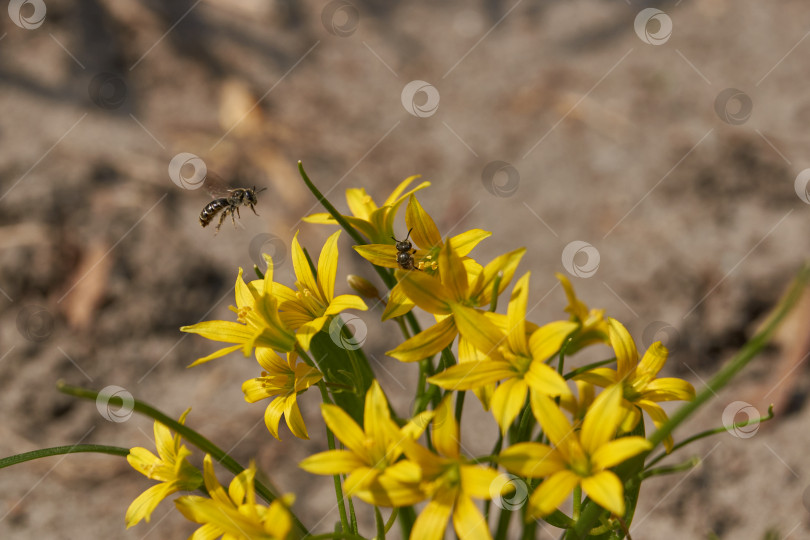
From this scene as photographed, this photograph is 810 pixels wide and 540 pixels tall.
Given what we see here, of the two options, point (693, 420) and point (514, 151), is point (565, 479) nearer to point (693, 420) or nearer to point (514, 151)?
point (693, 420)

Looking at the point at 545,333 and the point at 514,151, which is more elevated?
the point at 514,151

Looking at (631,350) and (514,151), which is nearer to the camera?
(631,350)

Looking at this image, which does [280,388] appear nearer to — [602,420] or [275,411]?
[275,411]

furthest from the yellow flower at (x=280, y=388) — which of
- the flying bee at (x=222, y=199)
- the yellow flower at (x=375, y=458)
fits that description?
the flying bee at (x=222, y=199)

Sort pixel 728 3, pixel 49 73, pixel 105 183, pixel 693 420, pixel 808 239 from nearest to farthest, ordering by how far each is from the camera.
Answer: pixel 693 420 → pixel 808 239 → pixel 105 183 → pixel 49 73 → pixel 728 3

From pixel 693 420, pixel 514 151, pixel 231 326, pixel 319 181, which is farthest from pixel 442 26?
pixel 231 326

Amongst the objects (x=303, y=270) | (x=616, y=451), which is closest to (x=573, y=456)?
(x=616, y=451)

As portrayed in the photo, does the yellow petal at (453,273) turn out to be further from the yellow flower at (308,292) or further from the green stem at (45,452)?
the green stem at (45,452)

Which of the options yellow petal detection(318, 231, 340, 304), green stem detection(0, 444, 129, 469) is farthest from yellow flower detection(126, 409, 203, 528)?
yellow petal detection(318, 231, 340, 304)
